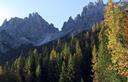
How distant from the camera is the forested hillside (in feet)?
154

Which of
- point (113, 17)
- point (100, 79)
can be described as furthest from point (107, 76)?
point (113, 17)

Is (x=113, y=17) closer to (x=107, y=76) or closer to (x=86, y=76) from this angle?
(x=107, y=76)

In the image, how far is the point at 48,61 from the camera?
16575 cm

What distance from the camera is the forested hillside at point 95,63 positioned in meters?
46.9

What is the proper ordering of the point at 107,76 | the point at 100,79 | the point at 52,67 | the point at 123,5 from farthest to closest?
the point at 52,67
the point at 100,79
the point at 107,76
the point at 123,5

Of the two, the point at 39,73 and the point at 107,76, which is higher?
the point at 39,73

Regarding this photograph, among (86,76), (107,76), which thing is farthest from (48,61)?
(107,76)

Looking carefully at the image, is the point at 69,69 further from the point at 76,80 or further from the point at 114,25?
the point at 114,25

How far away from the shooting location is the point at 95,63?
9788 cm

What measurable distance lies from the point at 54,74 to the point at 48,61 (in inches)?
542

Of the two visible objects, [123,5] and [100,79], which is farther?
[100,79]

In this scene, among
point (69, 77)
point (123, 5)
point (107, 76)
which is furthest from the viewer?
point (69, 77)

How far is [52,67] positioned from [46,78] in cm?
568

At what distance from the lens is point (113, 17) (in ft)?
162
